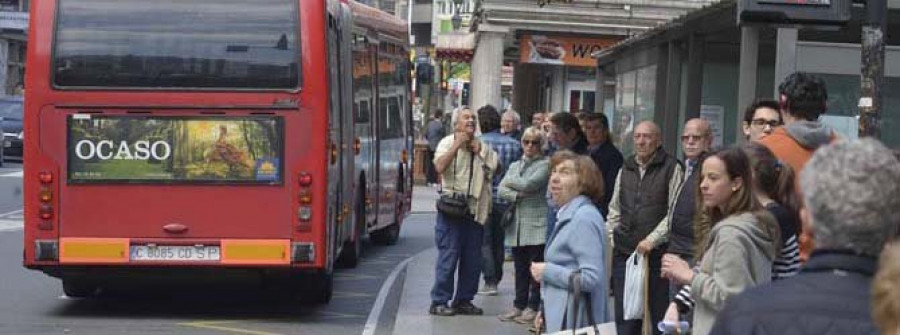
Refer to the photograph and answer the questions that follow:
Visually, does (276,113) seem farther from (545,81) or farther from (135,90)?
(545,81)

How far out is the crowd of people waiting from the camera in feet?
11.4

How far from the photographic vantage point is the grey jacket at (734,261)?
5.58m

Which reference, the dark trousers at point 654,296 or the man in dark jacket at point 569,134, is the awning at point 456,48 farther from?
the dark trousers at point 654,296

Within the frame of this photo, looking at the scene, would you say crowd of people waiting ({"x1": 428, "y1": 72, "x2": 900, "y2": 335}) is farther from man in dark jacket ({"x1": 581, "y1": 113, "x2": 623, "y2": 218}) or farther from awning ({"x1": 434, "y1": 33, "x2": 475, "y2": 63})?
awning ({"x1": 434, "y1": 33, "x2": 475, "y2": 63})

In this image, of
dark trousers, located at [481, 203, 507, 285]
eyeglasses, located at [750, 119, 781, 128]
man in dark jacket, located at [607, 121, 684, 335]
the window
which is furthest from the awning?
eyeglasses, located at [750, 119, 781, 128]

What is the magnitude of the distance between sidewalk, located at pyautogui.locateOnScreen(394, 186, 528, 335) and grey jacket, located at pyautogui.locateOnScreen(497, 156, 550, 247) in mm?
699

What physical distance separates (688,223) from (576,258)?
55cm

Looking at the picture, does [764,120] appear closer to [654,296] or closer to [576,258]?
[576,258]

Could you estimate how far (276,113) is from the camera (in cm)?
1277

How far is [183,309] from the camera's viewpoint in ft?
46.2

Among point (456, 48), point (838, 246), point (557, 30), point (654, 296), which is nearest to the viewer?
point (838, 246)

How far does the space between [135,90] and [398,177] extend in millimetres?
8943

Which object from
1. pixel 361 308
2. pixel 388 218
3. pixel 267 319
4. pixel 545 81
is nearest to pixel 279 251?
pixel 267 319

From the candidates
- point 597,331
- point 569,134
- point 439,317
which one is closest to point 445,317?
point 439,317
